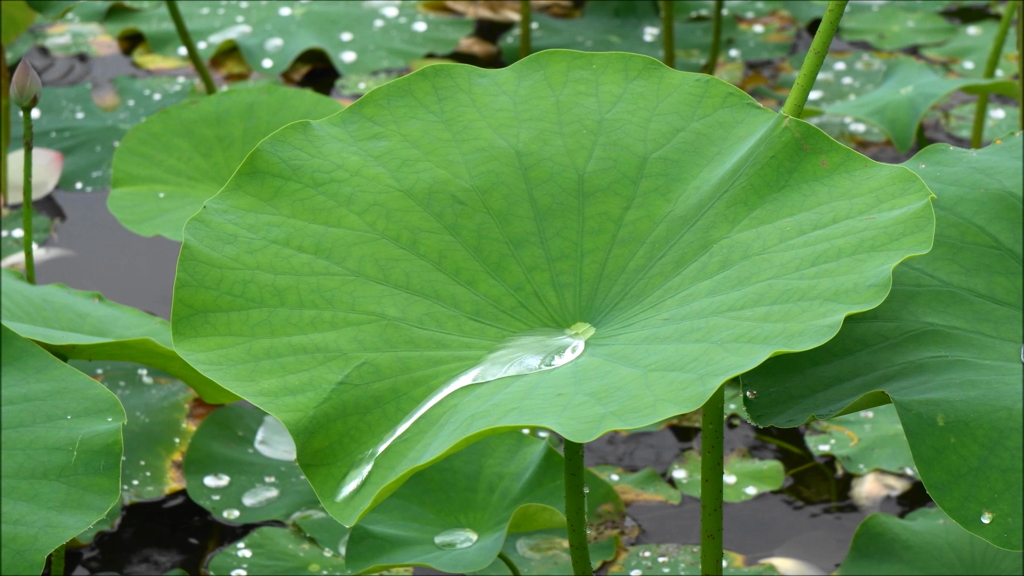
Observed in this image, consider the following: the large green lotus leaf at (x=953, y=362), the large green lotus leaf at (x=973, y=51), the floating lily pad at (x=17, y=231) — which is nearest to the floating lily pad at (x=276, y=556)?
the large green lotus leaf at (x=953, y=362)

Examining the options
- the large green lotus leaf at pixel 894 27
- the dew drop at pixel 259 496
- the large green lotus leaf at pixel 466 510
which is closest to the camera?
the large green lotus leaf at pixel 466 510

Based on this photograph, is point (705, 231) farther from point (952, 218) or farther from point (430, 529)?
point (430, 529)

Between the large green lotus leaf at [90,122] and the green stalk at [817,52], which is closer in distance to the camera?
the green stalk at [817,52]

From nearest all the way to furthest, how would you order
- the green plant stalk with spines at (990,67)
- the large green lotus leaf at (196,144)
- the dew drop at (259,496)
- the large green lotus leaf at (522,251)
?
1. the large green lotus leaf at (522,251)
2. the dew drop at (259,496)
3. the large green lotus leaf at (196,144)
4. the green plant stalk with spines at (990,67)

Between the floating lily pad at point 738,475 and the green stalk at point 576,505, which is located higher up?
the green stalk at point 576,505

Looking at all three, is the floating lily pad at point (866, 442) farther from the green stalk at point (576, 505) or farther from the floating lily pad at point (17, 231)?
the floating lily pad at point (17, 231)

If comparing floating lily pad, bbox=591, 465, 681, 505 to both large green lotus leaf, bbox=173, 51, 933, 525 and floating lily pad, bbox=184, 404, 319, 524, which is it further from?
large green lotus leaf, bbox=173, 51, 933, 525

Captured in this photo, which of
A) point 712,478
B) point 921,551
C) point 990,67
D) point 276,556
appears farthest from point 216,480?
point 990,67
